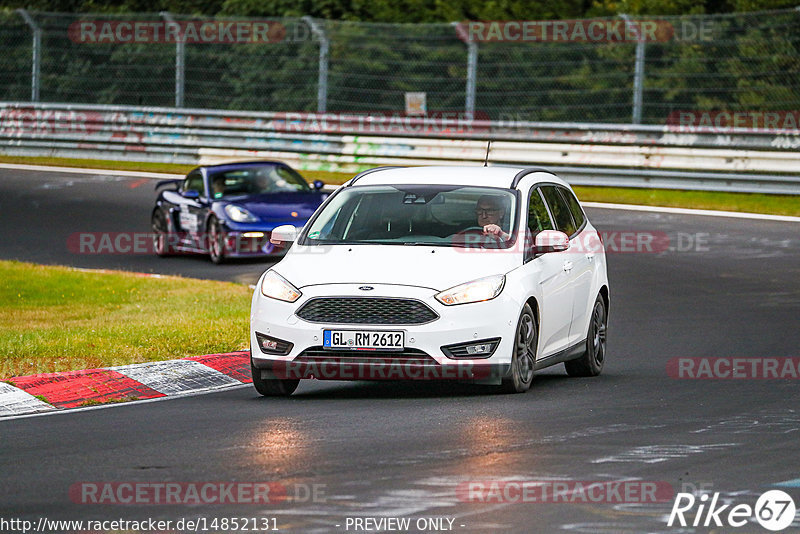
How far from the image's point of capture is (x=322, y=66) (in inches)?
1166

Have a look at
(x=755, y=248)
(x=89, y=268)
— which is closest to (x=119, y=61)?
(x=89, y=268)

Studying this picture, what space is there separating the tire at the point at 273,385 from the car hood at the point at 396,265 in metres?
0.70

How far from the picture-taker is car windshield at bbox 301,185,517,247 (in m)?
10.9

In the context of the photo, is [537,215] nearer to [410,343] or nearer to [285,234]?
[285,234]

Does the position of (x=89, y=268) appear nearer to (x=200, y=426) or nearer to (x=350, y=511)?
(x=200, y=426)

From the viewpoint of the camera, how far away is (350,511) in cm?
677

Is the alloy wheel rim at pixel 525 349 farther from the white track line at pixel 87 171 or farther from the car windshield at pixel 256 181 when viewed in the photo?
the white track line at pixel 87 171

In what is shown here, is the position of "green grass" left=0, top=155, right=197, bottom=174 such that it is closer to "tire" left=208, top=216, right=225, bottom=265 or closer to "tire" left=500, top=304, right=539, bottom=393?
"tire" left=208, top=216, right=225, bottom=265

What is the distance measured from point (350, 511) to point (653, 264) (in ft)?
43.1

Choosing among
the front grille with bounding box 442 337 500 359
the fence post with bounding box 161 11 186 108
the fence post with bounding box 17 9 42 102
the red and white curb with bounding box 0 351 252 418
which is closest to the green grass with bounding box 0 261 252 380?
the red and white curb with bounding box 0 351 252 418

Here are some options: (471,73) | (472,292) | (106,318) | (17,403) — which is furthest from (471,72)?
(17,403)

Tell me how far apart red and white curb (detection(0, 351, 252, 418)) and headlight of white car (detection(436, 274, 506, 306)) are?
2.16m

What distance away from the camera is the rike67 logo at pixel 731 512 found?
21.6 feet

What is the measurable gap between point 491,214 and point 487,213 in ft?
0.10
